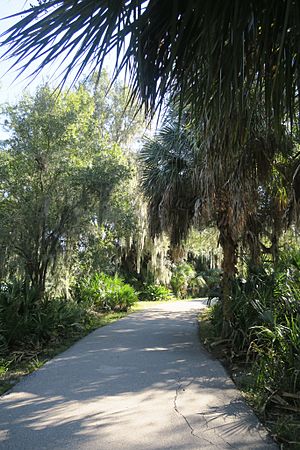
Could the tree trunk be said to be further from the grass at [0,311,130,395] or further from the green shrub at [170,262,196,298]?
the green shrub at [170,262,196,298]

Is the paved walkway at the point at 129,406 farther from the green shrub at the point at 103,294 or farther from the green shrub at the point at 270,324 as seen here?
the green shrub at the point at 103,294

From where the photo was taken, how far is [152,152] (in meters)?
11.2

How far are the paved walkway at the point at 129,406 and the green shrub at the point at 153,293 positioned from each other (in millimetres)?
14913

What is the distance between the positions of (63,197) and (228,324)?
5.41 m

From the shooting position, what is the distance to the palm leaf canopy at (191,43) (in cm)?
244

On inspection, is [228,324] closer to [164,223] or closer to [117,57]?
[164,223]

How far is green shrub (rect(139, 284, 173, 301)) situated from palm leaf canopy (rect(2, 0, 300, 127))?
69.2 ft

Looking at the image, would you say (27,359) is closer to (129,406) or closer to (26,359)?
(26,359)

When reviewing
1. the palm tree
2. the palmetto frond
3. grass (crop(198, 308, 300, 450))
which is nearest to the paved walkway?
grass (crop(198, 308, 300, 450))

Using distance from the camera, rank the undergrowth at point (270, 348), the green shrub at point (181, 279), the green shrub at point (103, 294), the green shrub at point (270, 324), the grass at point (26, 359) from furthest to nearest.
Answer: the green shrub at point (181, 279)
the green shrub at point (103, 294)
the grass at point (26, 359)
the green shrub at point (270, 324)
the undergrowth at point (270, 348)

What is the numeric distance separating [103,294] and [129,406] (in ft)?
40.1

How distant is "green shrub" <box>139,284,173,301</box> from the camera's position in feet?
77.8

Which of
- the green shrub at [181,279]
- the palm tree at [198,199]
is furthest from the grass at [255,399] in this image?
the green shrub at [181,279]

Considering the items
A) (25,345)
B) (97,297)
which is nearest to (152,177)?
(25,345)
